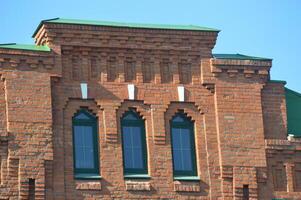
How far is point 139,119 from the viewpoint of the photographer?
136 ft

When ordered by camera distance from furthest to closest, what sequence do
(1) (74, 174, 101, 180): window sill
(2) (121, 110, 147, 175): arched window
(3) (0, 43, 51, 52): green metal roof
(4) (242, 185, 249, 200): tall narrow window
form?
(4) (242, 185, 249, 200): tall narrow window
(2) (121, 110, 147, 175): arched window
(3) (0, 43, 51, 52): green metal roof
(1) (74, 174, 101, 180): window sill

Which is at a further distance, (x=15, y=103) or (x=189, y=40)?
(x=189, y=40)

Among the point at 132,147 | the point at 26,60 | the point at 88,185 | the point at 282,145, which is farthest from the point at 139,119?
the point at 282,145

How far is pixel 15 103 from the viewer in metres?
40.0

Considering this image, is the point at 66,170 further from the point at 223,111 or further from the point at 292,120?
the point at 292,120

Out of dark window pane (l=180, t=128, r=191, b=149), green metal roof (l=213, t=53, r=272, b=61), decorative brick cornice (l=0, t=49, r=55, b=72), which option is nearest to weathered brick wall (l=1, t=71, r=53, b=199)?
decorative brick cornice (l=0, t=49, r=55, b=72)

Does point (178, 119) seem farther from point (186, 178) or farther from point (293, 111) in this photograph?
point (293, 111)

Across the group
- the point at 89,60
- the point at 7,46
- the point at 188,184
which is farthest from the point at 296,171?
the point at 7,46

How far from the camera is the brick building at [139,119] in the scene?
3991cm

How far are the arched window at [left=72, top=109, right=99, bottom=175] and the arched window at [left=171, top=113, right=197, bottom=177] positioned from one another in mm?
2756

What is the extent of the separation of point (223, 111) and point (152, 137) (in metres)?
2.76

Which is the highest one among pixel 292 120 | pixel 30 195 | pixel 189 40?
pixel 189 40

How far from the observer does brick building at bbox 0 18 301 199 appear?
39.9 metres

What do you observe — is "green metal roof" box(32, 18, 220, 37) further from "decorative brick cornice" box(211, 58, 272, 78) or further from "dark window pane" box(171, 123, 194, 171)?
"dark window pane" box(171, 123, 194, 171)
